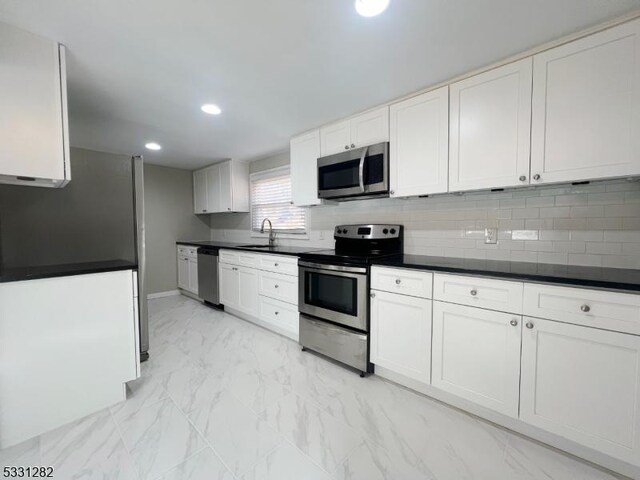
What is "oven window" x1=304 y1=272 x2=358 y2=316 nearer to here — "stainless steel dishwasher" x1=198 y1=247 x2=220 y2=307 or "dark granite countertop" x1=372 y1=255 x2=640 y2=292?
"dark granite countertop" x1=372 y1=255 x2=640 y2=292

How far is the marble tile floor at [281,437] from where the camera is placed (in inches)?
55.3

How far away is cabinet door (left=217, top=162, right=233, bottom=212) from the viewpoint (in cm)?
442

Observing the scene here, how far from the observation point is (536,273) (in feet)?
5.15

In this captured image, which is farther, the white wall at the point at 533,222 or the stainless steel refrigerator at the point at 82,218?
the stainless steel refrigerator at the point at 82,218

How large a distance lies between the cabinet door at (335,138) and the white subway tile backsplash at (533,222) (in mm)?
655

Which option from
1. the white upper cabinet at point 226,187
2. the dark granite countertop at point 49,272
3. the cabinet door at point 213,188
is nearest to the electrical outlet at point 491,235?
the dark granite countertop at point 49,272

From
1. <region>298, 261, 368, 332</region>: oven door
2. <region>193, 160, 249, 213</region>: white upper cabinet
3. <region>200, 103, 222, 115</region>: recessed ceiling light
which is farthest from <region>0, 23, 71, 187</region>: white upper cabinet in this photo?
<region>193, 160, 249, 213</region>: white upper cabinet

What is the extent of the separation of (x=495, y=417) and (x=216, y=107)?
314cm

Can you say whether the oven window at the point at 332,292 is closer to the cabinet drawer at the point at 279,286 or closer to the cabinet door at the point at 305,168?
the cabinet drawer at the point at 279,286

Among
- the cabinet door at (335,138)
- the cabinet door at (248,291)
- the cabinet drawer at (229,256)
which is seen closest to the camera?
the cabinet door at (335,138)

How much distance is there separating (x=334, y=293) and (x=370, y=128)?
1509 mm

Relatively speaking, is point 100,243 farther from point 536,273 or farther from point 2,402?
point 536,273

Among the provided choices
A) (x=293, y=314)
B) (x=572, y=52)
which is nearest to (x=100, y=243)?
(x=293, y=314)

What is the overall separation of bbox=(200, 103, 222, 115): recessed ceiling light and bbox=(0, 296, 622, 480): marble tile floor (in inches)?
90.3
